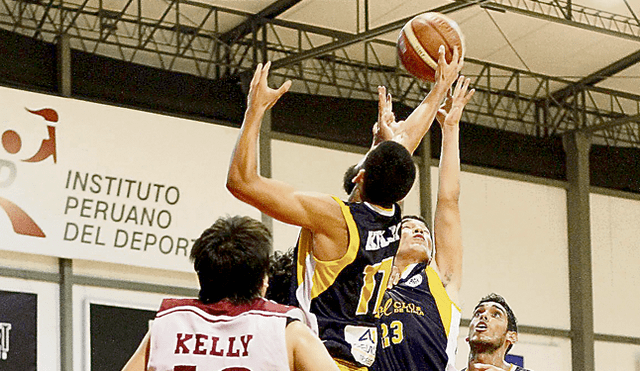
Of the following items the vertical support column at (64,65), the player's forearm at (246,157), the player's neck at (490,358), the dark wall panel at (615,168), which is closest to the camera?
the player's forearm at (246,157)

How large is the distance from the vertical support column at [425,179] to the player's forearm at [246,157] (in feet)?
44.6

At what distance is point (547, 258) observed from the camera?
18.6 m

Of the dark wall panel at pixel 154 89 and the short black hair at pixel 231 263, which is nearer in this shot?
the short black hair at pixel 231 263

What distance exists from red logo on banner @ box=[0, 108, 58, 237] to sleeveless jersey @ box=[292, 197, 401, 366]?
383 inches

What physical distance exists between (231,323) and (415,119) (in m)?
2.06

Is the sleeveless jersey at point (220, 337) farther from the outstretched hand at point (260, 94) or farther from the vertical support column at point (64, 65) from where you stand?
the vertical support column at point (64, 65)

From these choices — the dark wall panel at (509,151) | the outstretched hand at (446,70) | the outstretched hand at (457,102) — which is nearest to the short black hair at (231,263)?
the outstretched hand at (446,70)

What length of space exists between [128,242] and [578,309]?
7.77 metres

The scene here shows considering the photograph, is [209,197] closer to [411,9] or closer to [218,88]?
[218,88]

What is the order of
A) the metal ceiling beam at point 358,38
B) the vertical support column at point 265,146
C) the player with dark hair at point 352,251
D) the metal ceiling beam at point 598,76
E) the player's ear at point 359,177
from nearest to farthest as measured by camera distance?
1. the player with dark hair at point 352,251
2. the player's ear at point 359,177
3. the metal ceiling beam at point 358,38
4. the vertical support column at point 265,146
5. the metal ceiling beam at point 598,76

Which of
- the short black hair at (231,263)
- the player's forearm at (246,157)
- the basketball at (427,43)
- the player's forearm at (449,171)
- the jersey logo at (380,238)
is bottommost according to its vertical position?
the short black hair at (231,263)

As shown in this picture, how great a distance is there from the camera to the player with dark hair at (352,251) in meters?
4.32

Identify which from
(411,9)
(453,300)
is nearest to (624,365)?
(411,9)

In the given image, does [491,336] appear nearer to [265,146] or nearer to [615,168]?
[265,146]
